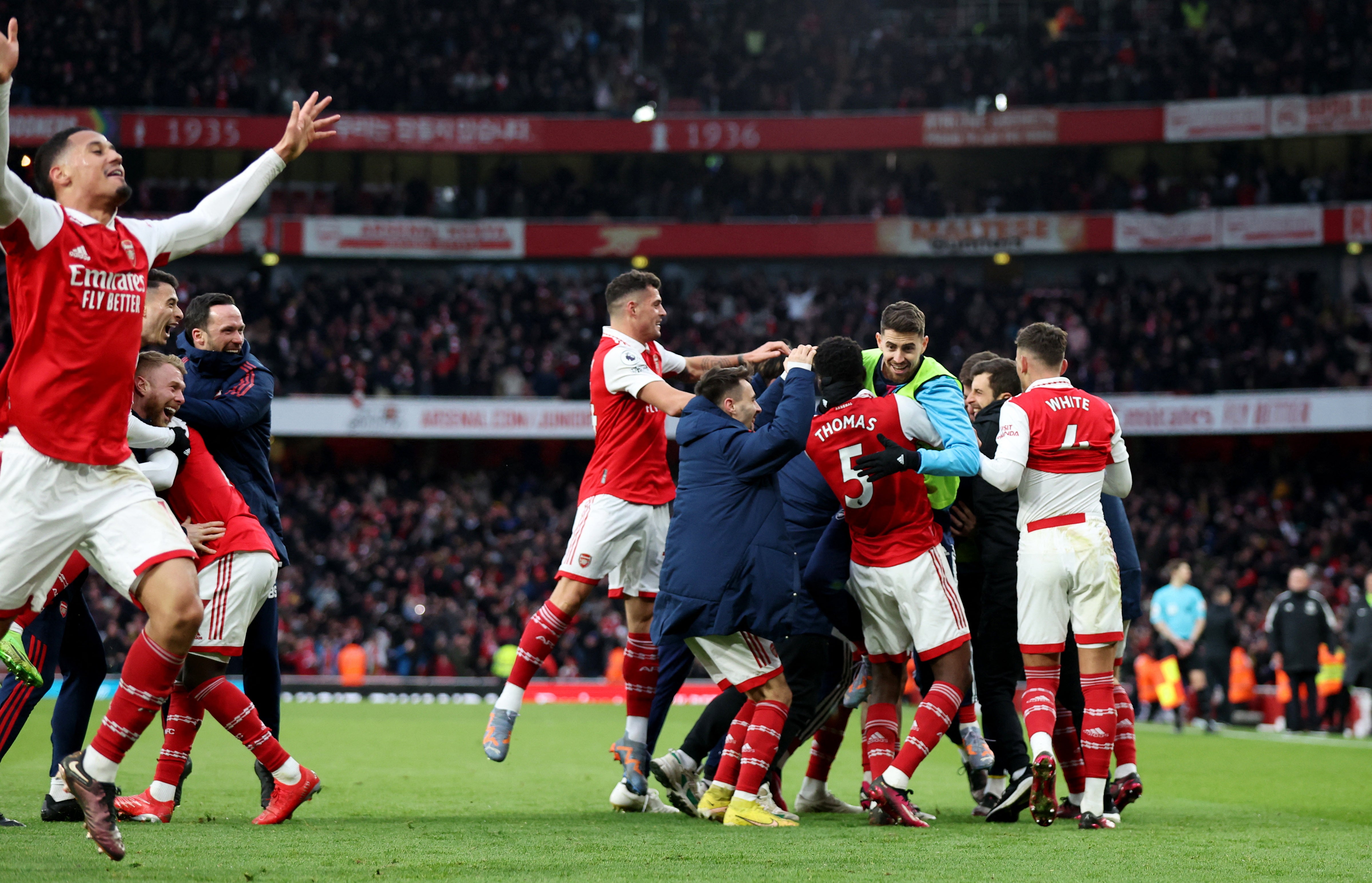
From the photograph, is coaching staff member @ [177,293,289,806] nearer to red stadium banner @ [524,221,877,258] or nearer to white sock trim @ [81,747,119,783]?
white sock trim @ [81,747,119,783]

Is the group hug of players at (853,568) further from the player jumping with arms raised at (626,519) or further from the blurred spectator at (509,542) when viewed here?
the blurred spectator at (509,542)

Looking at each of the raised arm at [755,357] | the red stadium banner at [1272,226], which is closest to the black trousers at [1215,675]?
the raised arm at [755,357]

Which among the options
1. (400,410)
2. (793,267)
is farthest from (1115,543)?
(793,267)

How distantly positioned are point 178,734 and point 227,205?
270 cm

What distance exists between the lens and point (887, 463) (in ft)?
20.5

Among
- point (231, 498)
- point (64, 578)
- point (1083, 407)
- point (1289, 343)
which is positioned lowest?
point (64, 578)

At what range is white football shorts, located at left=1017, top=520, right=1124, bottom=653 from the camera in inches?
262

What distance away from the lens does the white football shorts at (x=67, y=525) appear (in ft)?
14.9

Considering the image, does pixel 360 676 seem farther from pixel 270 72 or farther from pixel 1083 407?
pixel 1083 407

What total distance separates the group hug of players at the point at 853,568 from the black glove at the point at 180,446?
1975mm

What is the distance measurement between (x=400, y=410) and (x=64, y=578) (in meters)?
25.2

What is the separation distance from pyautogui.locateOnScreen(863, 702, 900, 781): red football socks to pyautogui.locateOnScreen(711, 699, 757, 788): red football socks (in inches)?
25.9

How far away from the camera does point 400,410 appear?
1231 inches

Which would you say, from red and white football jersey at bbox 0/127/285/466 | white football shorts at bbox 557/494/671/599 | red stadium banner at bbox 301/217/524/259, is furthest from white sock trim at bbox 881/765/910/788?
red stadium banner at bbox 301/217/524/259
